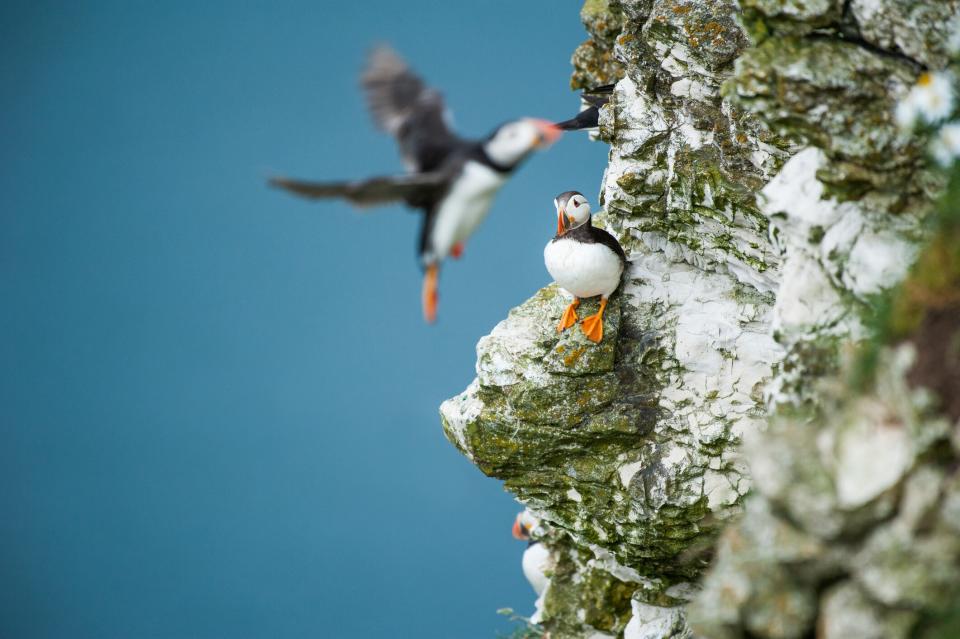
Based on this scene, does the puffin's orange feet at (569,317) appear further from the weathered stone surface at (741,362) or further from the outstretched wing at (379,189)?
the outstretched wing at (379,189)

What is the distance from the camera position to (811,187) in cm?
529

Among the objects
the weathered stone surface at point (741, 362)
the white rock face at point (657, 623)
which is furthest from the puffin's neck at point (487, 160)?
the white rock face at point (657, 623)

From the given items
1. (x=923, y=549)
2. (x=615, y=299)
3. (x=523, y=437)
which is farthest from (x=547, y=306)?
(x=923, y=549)

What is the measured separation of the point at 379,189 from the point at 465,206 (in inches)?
13.4

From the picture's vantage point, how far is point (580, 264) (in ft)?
23.1

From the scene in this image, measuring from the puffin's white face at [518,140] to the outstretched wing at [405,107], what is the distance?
0.43 m

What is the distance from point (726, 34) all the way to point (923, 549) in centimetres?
398

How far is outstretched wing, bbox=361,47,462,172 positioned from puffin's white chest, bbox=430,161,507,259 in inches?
13.4

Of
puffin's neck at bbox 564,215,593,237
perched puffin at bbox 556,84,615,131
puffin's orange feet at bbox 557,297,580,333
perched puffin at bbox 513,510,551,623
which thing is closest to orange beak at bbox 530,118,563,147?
perched puffin at bbox 556,84,615,131

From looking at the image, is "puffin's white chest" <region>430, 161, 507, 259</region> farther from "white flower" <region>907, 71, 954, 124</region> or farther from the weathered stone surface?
"white flower" <region>907, 71, 954, 124</region>

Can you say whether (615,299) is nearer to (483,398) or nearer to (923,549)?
(483,398)

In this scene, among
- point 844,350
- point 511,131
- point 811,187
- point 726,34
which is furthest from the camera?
point 726,34

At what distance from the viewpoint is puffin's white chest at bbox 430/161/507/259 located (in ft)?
12.3

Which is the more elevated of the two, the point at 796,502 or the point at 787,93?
the point at 787,93
